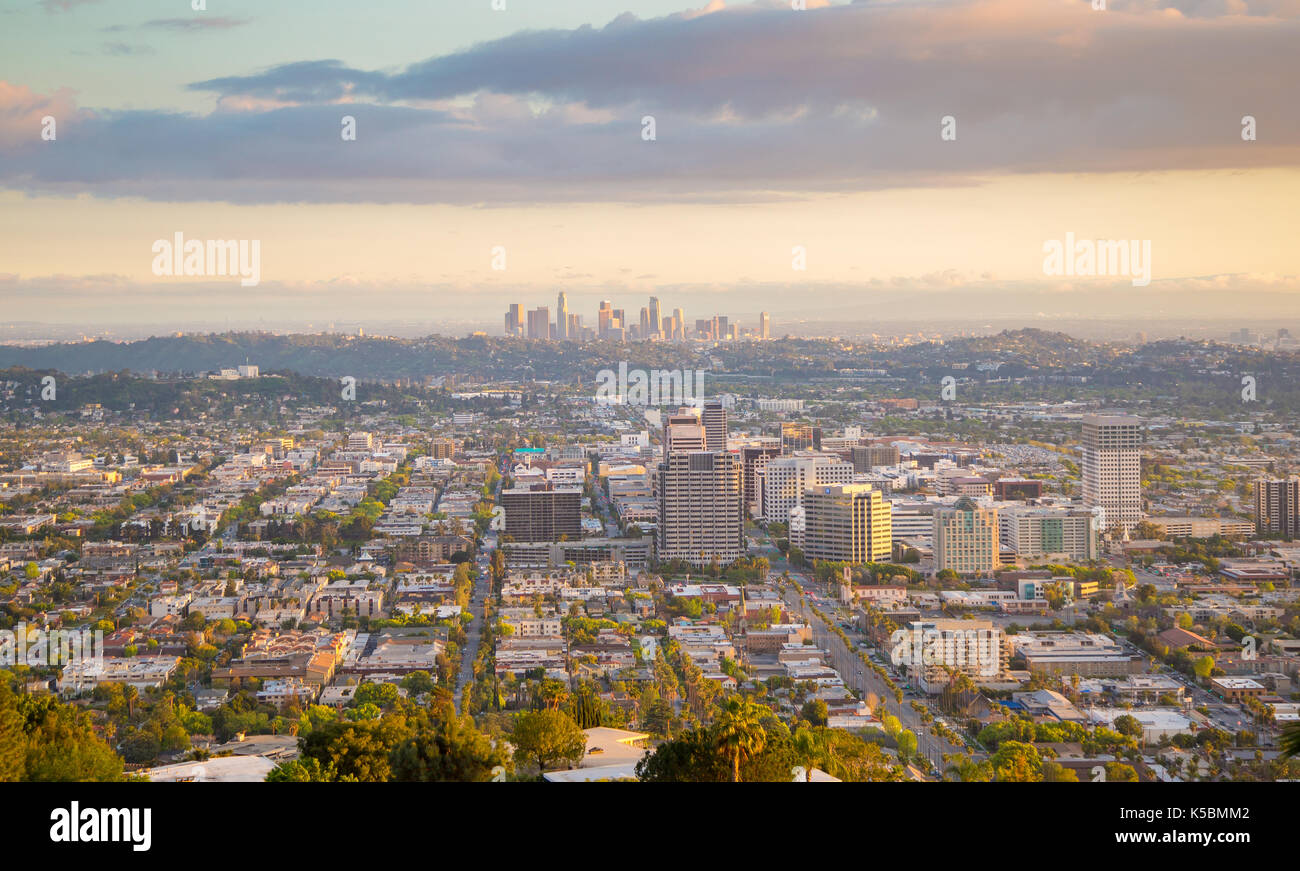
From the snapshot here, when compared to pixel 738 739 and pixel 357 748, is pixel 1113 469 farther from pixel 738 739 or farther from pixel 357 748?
pixel 357 748

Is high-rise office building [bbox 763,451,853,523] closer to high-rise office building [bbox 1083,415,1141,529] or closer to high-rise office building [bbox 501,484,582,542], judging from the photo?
high-rise office building [bbox 501,484,582,542]

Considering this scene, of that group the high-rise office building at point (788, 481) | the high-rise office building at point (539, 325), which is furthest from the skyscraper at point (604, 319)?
the high-rise office building at point (788, 481)

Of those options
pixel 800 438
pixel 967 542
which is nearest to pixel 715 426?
pixel 800 438

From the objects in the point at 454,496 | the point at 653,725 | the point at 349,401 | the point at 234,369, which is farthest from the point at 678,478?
the point at 234,369

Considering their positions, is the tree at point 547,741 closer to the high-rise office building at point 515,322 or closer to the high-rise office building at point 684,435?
the high-rise office building at point 684,435

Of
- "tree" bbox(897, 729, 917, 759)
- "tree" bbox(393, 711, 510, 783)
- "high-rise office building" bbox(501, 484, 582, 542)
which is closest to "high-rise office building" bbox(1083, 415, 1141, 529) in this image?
"high-rise office building" bbox(501, 484, 582, 542)
